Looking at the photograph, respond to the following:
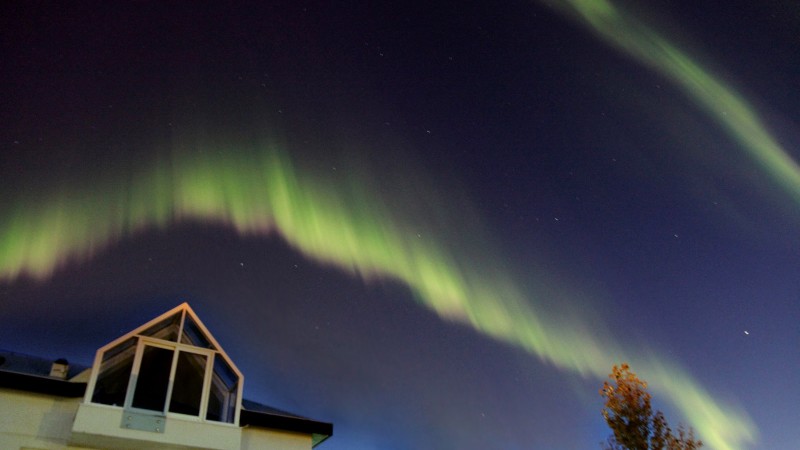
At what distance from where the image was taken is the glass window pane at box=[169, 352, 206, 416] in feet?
54.2

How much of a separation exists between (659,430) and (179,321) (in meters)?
20.1

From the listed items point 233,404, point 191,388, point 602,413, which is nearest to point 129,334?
point 191,388

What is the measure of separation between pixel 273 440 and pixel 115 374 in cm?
489

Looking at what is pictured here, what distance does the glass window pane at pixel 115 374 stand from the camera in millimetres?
15541

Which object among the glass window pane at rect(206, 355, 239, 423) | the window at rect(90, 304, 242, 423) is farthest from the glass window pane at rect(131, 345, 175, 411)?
the glass window pane at rect(206, 355, 239, 423)

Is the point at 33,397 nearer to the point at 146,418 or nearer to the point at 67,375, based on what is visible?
the point at 67,375

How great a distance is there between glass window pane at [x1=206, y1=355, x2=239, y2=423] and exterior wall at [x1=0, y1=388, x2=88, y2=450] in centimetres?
356

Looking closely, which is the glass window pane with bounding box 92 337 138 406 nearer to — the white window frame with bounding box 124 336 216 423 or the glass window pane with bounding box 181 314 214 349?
the white window frame with bounding box 124 336 216 423

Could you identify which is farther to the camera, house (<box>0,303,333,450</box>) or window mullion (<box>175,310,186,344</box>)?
window mullion (<box>175,310,186,344</box>)

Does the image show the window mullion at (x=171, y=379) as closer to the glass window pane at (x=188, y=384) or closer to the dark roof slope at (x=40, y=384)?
the glass window pane at (x=188, y=384)

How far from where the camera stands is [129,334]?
53.6 ft

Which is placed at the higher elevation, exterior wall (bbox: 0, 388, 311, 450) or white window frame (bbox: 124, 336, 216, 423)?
white window frame (bbox: 124, 336, 216, 423)

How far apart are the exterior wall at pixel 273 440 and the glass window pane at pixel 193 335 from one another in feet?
9.32

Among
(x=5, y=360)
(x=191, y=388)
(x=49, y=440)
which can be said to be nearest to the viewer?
(x=49, y=440)
